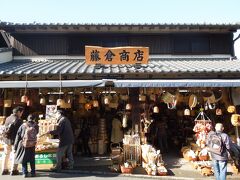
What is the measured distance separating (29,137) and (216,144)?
5.37 meters

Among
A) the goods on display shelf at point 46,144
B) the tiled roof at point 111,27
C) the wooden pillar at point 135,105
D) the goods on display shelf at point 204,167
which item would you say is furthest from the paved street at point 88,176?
the tiled roof at point 111,27

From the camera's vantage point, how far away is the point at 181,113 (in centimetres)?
1373

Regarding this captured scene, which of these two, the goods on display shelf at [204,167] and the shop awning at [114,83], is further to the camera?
the shop awning at [114,83]

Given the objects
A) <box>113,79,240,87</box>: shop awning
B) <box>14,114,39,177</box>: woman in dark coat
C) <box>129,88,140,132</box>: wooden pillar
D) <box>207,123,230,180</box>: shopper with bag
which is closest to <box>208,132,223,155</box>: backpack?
<box>207,123,230,180</box>: shopper with bag

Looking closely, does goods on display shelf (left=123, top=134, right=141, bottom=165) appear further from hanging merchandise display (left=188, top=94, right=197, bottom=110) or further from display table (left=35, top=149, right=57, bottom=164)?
hanging merchandise display (left=188, top=94, right=197, bottom=110)

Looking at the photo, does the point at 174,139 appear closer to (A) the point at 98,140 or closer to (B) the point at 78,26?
(A) the point at 98,140

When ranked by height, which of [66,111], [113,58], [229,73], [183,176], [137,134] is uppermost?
[113,58]

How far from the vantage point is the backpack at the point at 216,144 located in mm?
7602

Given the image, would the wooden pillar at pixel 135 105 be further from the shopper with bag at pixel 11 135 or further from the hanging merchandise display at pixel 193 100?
the shopper with bag at pixel 11 135

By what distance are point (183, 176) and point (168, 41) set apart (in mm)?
8475

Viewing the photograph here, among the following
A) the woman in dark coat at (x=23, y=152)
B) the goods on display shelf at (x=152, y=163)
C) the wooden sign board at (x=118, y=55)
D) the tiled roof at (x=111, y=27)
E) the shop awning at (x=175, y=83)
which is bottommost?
the goods on display shelf at (x=152, y=163)

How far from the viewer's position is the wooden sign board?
11.9 m

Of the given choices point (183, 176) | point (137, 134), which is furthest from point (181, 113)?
point (183, 176)

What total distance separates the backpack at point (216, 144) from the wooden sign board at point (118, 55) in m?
5.08
